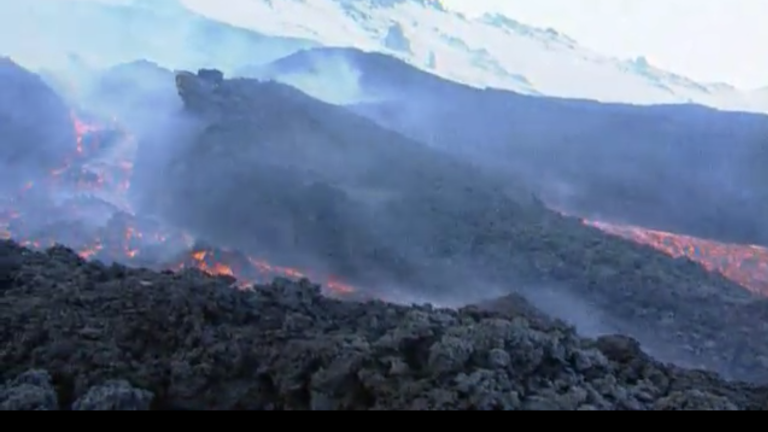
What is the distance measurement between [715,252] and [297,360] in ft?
70.3

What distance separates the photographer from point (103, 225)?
2152 centimetres

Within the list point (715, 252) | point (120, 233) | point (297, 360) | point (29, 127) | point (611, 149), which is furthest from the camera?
point (611, 149)

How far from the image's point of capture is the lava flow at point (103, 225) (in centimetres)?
1812

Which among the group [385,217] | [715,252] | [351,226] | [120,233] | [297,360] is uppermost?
[715,252]

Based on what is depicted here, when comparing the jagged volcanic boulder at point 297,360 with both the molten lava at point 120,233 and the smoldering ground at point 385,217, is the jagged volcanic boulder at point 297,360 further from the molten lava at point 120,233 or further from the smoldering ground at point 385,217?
the smoldering ground at point 385,217

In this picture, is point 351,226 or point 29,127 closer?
point 351,226

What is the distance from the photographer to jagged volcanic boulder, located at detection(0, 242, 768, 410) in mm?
6262

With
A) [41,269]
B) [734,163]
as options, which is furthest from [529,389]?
[734,163]

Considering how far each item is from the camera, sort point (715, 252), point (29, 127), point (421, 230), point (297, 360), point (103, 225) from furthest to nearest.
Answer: point (29, 127)
point (715, 252)
point (103, 225)
point (421, 230)
point (297, 360)

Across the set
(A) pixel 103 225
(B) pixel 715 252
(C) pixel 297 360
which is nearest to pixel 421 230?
(A) pixel 103 225

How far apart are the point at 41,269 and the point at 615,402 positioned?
7.69 m

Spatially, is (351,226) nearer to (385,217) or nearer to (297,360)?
(385,217)

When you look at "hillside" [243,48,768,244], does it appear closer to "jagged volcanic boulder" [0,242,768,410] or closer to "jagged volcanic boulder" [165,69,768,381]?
"jagged volcanic boulder" [165,69,768,381]

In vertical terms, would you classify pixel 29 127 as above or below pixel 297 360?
above
